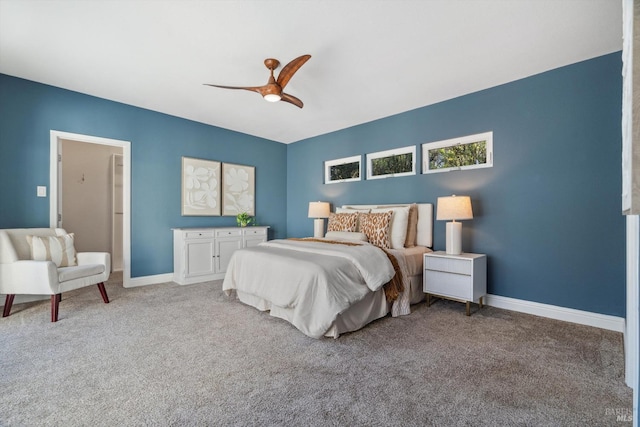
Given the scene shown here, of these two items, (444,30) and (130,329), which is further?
(130,329)

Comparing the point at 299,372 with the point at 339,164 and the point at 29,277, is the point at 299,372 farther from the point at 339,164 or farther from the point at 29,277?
the point at 339,164

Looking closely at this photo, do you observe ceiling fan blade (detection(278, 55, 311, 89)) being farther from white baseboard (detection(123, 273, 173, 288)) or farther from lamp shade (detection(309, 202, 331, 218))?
white baseboard (detection(123, 273, 173, 288))

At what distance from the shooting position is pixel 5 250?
294cm

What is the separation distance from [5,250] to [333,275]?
10.9 feet

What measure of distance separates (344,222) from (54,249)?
3.43 m

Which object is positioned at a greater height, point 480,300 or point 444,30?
point 444,30

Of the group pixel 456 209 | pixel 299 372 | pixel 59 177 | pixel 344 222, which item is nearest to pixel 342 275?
pixel 299 372

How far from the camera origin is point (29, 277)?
2861 millimetres

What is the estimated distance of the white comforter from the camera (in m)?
2.39

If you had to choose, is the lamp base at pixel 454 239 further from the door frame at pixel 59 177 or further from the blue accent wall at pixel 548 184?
the door frame at pixel 59 177

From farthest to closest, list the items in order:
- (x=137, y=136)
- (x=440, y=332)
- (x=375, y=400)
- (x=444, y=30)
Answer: (x=137, y=136)
(x=440, y=332)
(x=444, y=30)
(x=375, y=400)

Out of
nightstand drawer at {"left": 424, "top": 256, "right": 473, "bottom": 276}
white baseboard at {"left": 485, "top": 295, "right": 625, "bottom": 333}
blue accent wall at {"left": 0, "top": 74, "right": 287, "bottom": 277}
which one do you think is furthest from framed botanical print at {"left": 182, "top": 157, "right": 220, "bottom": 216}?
white baseboard at {"left": 485, "top": 295, "right": 625, "bottom": 333}

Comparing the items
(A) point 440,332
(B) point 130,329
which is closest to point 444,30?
(A) point 440,332

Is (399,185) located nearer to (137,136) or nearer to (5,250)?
(137,136)
